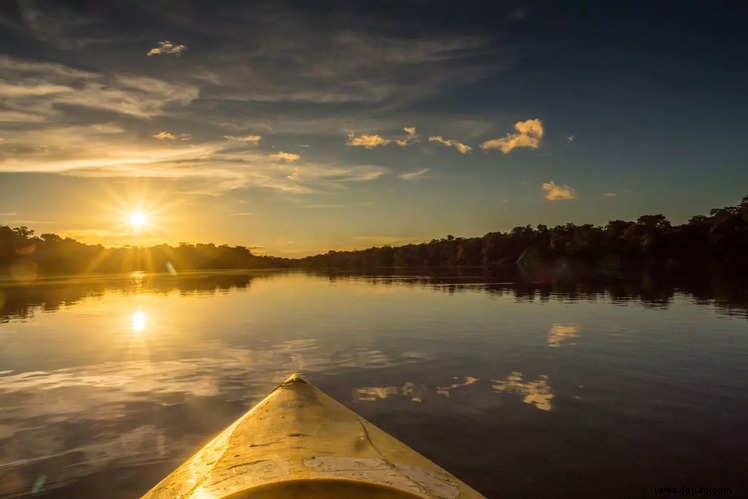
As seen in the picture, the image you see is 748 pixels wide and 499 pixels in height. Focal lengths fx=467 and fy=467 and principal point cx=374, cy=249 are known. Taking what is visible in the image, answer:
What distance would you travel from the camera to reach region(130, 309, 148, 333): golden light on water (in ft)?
100

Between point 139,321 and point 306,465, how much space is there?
32309 mm

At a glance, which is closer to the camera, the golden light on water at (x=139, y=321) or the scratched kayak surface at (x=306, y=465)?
the scratched kayak surface at (x=306, y=465)

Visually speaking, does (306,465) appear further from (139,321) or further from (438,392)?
(139,321)

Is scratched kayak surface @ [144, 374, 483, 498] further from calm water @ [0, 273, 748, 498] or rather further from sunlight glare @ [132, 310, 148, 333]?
sunlight glare @ [132, 310, 148, 333]

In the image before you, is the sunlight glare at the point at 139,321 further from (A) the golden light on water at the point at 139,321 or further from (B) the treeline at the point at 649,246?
(B) the treeline at the point at 649,246

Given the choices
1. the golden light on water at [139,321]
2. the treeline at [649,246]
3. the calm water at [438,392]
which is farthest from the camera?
the treeline at [649,246]

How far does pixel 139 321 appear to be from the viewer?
34.2m

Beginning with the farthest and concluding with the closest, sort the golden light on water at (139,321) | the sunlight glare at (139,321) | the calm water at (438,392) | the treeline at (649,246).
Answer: the treeline at (649,246) → the golden light on water at (139,321) → the sunlight glare at (139,321) → the calm water at (438,392)

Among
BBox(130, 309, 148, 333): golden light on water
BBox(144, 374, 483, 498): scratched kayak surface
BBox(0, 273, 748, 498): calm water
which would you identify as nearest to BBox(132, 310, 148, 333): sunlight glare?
BBox(130, 309, 148, 333): golden light on water

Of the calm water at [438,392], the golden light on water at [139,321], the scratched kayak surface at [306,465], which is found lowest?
the golden light on water at [139,321]

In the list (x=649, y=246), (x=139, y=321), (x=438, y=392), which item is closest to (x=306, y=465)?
(x=438, y=392)

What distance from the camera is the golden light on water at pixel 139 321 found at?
30619mm

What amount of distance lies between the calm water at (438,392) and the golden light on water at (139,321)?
0.44 m

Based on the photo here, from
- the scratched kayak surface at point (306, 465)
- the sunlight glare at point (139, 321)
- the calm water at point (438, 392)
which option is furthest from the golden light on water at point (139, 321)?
the scratched kayak surface at point (306, 465)
